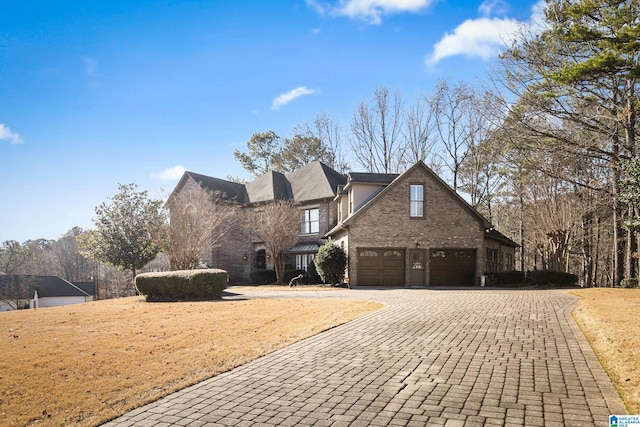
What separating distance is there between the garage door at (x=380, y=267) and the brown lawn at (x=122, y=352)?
10.7 m

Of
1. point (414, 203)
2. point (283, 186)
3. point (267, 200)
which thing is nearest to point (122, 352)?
point (414, 203)

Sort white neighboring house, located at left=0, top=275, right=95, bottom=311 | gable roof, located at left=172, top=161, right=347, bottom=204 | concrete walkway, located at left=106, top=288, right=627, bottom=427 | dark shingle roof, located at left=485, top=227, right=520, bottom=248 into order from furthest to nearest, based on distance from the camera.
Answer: white neighboring house, located at left=0, top=275, right=95, bottom=311, gable roof, located at left=172, top=161, right=347, bottom=204, dark shingle roof, located at left=485, top=227, right=520, bottom=248, concrete walkway, located at left=106, top=288, right=627, bottom=427

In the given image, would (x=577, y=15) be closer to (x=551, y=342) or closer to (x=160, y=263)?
(x=551, y=342)

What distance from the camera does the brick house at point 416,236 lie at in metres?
23.9

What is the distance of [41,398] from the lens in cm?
513

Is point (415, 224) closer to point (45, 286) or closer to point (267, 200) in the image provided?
point (267, 200)

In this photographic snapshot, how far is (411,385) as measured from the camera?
5.41 metres

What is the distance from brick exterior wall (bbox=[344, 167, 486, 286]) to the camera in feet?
78.4

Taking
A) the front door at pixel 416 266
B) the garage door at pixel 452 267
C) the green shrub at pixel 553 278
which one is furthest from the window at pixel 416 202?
the green shrub at pixel 553 278

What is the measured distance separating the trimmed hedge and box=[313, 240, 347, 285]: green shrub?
23.1ft

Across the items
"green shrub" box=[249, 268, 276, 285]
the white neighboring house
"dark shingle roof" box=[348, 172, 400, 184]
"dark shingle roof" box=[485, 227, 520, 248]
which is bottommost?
the white neighboring house

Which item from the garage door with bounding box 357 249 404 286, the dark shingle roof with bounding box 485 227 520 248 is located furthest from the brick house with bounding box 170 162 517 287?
the dark shingle roof with bounding box 485 227 520 248

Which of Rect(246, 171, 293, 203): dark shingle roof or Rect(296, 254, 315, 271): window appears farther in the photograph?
Rect(246, 171, 293, 203): dark shingle roof

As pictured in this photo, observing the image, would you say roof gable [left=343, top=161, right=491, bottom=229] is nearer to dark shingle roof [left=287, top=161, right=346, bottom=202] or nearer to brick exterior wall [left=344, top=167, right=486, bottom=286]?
brick exterior wall [left=344, top=167, right=486, bottom=286]
